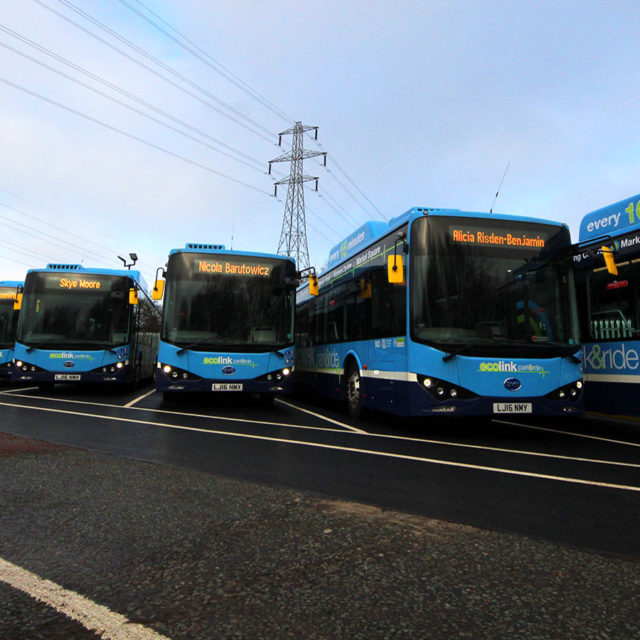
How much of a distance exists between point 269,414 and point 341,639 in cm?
847

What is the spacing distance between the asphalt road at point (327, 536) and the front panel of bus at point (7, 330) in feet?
36.6

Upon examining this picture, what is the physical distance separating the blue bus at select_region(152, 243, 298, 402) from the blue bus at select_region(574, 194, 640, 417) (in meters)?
5.51

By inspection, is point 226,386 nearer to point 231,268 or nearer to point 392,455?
point 231,268

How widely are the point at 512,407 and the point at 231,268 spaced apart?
21.2 ft

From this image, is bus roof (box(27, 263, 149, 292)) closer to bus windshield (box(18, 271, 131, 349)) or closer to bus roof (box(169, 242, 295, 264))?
bus windshield (box(18, 271, 131, 349))

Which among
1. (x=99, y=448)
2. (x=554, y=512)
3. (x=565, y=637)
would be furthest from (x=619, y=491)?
(x=99, y=448)

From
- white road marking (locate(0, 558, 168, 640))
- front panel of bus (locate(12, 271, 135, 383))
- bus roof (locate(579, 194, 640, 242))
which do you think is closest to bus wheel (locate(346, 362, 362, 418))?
bus roof (locate(579, 194, 640, 242))

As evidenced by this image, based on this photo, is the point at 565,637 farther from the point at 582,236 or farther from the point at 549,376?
the point at 582,236

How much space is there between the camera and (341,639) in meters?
2.28

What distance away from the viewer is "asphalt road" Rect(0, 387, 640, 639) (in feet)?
8.12

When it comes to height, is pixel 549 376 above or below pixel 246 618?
above

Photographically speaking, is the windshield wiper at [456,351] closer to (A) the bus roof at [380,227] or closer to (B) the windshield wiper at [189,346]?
(A) the bus roof at [380,227]

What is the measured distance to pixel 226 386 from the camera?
10.7 metres

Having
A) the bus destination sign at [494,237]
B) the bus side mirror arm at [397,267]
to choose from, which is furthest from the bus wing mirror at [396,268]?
the bus destination sign at [494,237]
